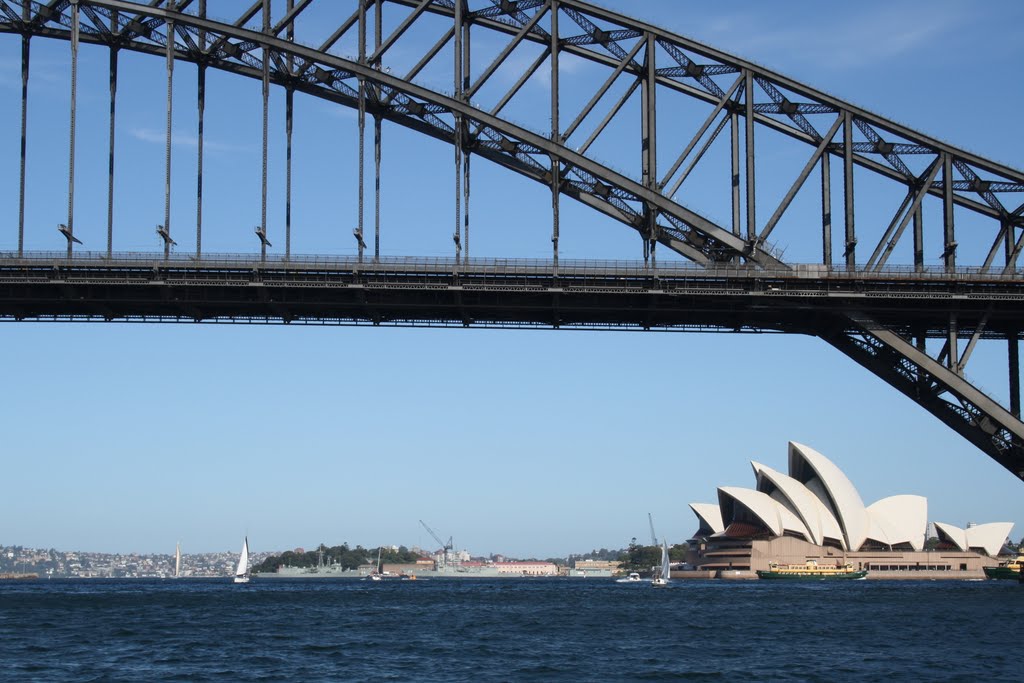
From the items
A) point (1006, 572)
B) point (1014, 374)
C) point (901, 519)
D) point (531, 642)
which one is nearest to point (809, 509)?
point (901, 519)

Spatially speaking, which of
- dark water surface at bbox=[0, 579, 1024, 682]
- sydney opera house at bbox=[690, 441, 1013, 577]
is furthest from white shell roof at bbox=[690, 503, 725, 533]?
dark water surface at bbox=[0, 579, 1024, 682]

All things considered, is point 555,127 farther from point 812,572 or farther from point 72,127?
point 812,572

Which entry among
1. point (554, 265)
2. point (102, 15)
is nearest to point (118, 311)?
point (102, 15)

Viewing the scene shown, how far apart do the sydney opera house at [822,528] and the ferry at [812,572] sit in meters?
2.93

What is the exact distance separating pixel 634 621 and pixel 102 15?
38.7m

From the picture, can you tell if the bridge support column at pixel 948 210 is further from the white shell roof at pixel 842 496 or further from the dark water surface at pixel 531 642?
the white shell roof at pixel 842 496

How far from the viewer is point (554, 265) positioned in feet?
217

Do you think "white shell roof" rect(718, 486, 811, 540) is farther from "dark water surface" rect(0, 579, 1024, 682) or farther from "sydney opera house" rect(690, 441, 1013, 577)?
"dark water surface" rect(0, 579, 1024, 682)

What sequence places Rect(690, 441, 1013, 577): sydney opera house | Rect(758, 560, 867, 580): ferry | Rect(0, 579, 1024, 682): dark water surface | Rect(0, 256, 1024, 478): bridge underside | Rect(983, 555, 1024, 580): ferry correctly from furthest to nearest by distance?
1. Rect(690, 441, 1013, 577): sydney opera house
2. Rect(758, 560, 867, 580): ferry
3. Rect(983, 555, 1024, 580): ferry
4. Rect(0, 256, 1024, 478): bridge underside
5. Rect(0, 579, 1024, 682): dark water surface

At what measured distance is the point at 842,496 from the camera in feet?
523

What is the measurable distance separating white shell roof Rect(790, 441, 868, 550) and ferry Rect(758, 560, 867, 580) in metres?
3.91

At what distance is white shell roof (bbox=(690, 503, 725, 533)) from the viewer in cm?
17894

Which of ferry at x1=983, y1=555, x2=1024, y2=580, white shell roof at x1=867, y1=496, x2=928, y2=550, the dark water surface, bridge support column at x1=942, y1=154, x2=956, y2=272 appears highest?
bridge support column at x1=942, y1=154, x2=956, y2=272

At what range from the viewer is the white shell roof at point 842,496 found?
6147 inches
